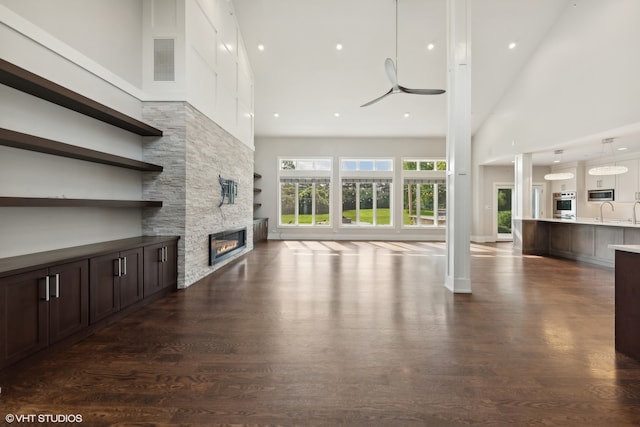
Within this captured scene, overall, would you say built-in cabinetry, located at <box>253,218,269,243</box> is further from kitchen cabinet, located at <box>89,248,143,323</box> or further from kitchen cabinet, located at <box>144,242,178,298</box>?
kitchen cabinet, located at <box>89,248,143,323</box>

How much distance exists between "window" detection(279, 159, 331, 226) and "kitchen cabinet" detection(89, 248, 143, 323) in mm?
7716

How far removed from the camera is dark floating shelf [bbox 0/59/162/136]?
2391mm

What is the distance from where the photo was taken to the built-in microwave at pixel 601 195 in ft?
27.9

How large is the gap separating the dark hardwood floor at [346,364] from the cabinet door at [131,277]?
0.69ft

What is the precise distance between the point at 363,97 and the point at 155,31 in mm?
5653

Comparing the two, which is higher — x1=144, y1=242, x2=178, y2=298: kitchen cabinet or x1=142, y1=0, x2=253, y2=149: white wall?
x1=142, y1=0, x2=253, y2=149: white wall

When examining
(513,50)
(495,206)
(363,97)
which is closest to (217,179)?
(363,97)

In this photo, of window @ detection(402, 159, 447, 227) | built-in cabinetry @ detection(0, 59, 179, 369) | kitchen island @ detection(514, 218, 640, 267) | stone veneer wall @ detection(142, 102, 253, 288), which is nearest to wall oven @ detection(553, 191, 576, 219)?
kitchen island @ detection(514, 218, 640, 267)

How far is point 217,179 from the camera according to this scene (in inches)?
226

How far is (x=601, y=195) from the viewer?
28.9 feet

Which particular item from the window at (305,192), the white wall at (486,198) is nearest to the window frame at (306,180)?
the window at (305,192)

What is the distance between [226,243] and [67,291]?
11.8 feet

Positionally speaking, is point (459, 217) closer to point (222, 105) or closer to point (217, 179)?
point (217, 179)

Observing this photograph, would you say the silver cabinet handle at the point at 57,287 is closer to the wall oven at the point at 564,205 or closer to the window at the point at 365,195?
the window at the point at 365,195
